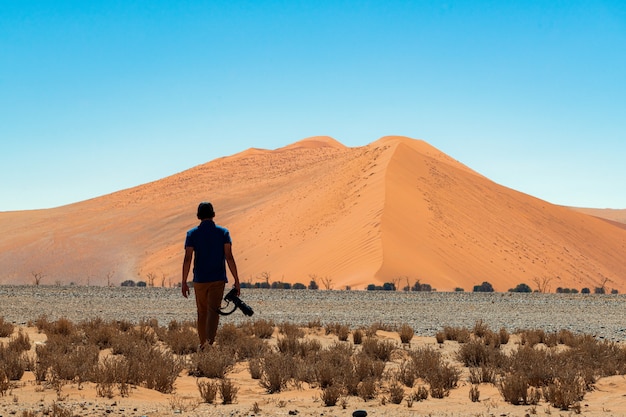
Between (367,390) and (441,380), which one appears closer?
(367,390)

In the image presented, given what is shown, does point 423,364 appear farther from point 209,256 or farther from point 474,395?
point 209,256

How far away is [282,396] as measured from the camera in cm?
887

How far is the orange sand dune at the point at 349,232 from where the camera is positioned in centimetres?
5319

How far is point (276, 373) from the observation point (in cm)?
925

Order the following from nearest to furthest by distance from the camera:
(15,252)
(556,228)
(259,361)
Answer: (259,361), (556,228), (15,252)

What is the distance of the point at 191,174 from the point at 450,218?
181ft

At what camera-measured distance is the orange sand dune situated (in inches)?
2094

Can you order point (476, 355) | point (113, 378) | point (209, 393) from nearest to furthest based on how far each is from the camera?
1. point (209, 393)
2. point (113, 378)
3. point (476, 355)

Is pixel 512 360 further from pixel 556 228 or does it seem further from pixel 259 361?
pixel 556 228

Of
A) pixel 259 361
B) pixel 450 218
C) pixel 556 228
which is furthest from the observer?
pixel 556 228

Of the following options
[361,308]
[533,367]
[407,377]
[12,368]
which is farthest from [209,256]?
[361,308]

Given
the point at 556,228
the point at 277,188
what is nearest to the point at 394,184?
the point at 556,228

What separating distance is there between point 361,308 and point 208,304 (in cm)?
1743

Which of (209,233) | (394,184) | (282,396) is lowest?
(282,396)
